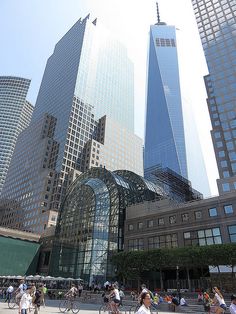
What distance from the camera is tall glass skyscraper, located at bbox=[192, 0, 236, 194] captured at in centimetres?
9200

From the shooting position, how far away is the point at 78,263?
212 ft

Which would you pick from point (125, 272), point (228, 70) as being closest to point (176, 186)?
point (228, 70)

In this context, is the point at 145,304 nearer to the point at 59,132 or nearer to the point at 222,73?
the point at 222,73

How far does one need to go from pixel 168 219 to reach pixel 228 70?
6725 centimetres

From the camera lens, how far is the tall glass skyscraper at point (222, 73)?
92000mm

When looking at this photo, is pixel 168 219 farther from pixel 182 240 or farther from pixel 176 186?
pixel 176 186

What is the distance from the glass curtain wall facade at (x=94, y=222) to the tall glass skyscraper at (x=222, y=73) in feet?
87.3

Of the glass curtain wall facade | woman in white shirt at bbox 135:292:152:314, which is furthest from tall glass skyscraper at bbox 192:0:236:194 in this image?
woman in white shirt at bbox 135:292:152:314

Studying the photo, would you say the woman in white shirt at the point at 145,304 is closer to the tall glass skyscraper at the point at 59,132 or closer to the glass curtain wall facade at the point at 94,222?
the glass curtain wall facade at the point at 94,222

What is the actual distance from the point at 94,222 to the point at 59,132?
3970 inches

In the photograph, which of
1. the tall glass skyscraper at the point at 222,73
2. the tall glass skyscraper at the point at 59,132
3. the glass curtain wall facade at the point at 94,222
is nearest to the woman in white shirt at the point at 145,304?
the glass curtain wall facade at the point at 94,222

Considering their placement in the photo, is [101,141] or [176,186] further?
[101,141]

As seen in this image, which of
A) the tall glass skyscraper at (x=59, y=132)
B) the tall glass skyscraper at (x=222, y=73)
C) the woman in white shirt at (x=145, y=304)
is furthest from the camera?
the tall glass skyscraper at (x=59, y=132)

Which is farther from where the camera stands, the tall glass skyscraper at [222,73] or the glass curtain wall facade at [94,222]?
the tall glass skyscraper at [222,73]
